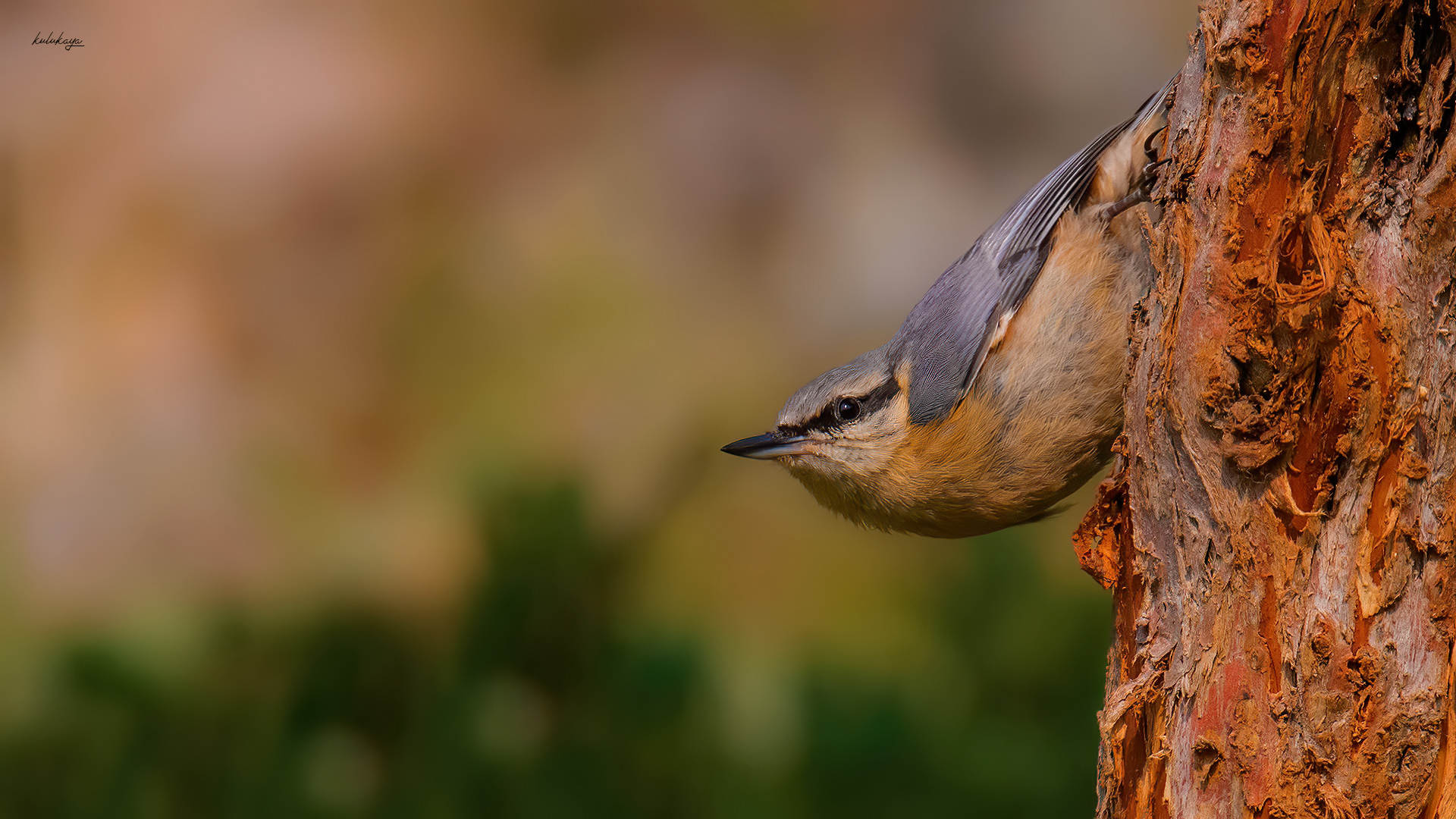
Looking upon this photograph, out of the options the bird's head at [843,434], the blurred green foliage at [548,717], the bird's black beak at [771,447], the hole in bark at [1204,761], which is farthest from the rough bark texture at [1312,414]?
the blurred green foliage at [548,717]

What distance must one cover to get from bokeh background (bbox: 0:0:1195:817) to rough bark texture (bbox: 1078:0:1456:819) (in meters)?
1.68

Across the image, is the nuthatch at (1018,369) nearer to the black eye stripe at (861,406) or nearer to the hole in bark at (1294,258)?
the black eye stripe at (861,406)

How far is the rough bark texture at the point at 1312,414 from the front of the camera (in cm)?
90

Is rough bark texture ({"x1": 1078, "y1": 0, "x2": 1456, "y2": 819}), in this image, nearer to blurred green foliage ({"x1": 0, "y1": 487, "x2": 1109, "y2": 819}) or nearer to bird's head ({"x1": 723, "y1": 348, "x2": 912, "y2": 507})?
bird's head ({"x1": 723, "y1": 348, "x2": 912, "y2": 507})

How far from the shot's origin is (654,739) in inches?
104

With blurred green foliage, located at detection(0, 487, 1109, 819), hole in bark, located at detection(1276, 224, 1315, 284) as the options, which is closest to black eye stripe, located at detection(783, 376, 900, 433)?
hole in bark, located at detection(1276, 224, 1315, 284)

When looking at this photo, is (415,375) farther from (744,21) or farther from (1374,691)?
(1374,691)

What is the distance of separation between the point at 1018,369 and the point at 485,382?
7.06 feet

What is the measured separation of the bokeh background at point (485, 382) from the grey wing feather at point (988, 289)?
1.29 m

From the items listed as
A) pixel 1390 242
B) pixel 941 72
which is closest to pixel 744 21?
pixel 941 72

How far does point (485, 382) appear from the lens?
3340 millimetres

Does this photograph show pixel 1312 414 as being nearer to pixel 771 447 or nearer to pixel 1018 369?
pixel 1018 369

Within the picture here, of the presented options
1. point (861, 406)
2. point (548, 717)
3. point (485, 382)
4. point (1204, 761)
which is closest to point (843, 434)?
point (861, 406)

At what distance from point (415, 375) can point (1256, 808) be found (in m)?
2.85
